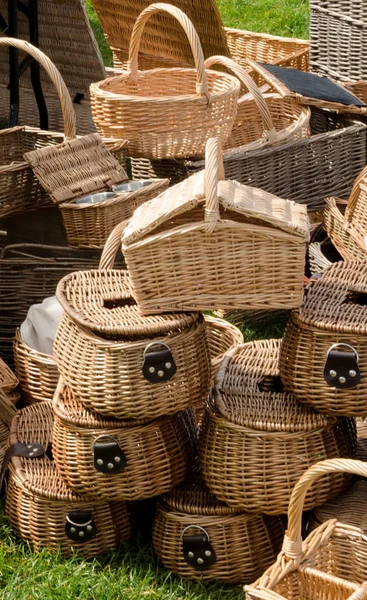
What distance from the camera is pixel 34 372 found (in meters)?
3.48

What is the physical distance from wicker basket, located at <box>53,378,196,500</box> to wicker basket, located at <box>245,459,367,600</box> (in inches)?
18.8

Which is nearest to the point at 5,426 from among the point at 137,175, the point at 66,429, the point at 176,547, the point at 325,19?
the point at 66,429

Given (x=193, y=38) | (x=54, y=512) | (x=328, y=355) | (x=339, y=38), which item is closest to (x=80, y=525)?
(x=54, y=512)

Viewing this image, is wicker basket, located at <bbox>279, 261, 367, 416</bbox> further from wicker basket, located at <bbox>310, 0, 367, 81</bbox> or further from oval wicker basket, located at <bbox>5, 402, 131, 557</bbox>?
wicker basket, located at <bbox>310, 0, 367, 81</bbox>

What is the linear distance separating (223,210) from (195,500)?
2.59 feet

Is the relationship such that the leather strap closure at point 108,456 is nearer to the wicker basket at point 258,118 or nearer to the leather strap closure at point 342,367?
the leather strap closure at point 342,367

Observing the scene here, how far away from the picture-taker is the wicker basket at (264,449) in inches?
105

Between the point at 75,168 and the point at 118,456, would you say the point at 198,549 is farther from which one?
the point at 75,168

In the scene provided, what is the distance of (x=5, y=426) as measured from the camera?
3.39m

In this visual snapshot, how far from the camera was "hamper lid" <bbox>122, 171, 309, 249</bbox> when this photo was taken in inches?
104

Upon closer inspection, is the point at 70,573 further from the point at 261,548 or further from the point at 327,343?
the point at 327,343

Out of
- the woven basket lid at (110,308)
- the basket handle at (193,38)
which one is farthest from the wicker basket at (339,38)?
the woven basket lid at (110,308)

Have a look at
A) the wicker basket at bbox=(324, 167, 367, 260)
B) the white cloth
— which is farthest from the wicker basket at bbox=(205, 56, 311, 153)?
the white cloth

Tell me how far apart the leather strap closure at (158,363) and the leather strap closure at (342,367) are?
0.40 m
